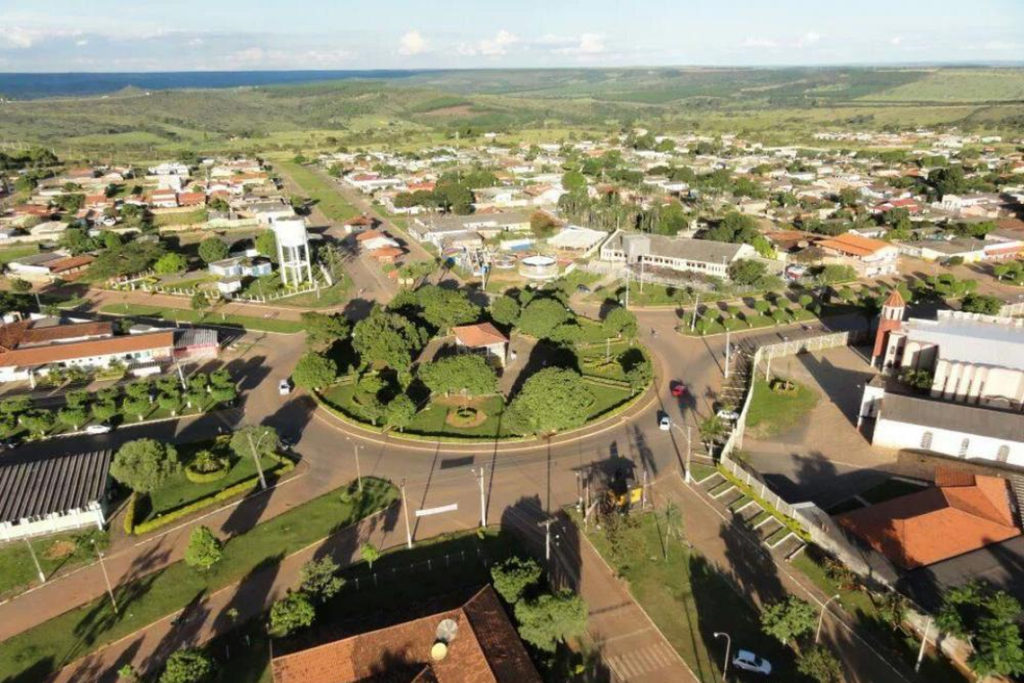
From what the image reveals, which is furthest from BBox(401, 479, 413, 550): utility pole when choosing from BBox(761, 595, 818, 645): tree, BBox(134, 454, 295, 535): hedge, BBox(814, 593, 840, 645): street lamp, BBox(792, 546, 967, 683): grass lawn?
BBox(792, 546, 967, 683): grass lawn

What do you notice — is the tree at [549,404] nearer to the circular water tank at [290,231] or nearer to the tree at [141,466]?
the tree at [141,466]

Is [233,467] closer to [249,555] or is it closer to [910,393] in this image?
[249,555]

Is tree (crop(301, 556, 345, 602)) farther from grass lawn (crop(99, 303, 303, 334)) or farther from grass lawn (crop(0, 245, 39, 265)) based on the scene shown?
grass lawn (crop(0, 245, 39, 265))

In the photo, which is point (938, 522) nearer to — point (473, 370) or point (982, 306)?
point (473, 370)

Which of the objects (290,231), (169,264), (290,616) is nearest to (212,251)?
(169,264)

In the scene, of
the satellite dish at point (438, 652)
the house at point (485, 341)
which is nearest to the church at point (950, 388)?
the house at point (485, 341)

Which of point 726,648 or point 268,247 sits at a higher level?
point 268,247
